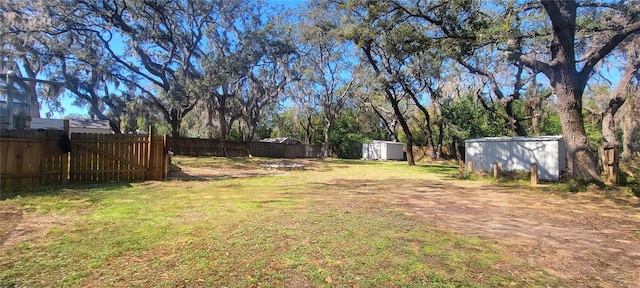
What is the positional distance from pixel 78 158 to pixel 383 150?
29.1m

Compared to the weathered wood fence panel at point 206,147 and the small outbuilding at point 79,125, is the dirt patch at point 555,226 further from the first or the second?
the small outbuilding at point 79,125

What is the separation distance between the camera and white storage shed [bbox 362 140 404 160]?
115ft

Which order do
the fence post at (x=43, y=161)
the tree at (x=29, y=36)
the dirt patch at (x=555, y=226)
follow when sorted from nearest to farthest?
the dirt patch at (x=555, y=226) → the fence post at (x=43, y=161) → the tree at (x=29, y=36)

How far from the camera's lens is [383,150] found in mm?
35125

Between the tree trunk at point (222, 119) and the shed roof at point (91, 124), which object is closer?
the shed roof at point (91, 124)

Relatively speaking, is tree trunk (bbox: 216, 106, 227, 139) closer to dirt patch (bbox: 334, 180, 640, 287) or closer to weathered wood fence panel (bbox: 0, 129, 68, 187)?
weathered wood fence panel (bbox: 0, 129, 68, 187)

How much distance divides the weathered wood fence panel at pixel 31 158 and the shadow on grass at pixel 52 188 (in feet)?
0.98

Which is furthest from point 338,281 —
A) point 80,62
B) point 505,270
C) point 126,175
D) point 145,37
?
point 80,62

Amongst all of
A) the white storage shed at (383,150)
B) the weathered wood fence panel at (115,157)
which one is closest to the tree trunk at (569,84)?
the weathered wood fence panel at (115,157)

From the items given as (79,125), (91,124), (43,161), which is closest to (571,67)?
(43,161)

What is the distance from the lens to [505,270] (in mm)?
3180

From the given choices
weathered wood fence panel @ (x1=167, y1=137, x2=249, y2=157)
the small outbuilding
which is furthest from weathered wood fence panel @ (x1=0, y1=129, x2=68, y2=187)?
weathered wood fence panel @ (x1=167, y1=137, x2=249, y2=157)

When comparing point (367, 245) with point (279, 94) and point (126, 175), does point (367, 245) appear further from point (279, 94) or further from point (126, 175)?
point (279, 94)

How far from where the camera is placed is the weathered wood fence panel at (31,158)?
7.34 m
